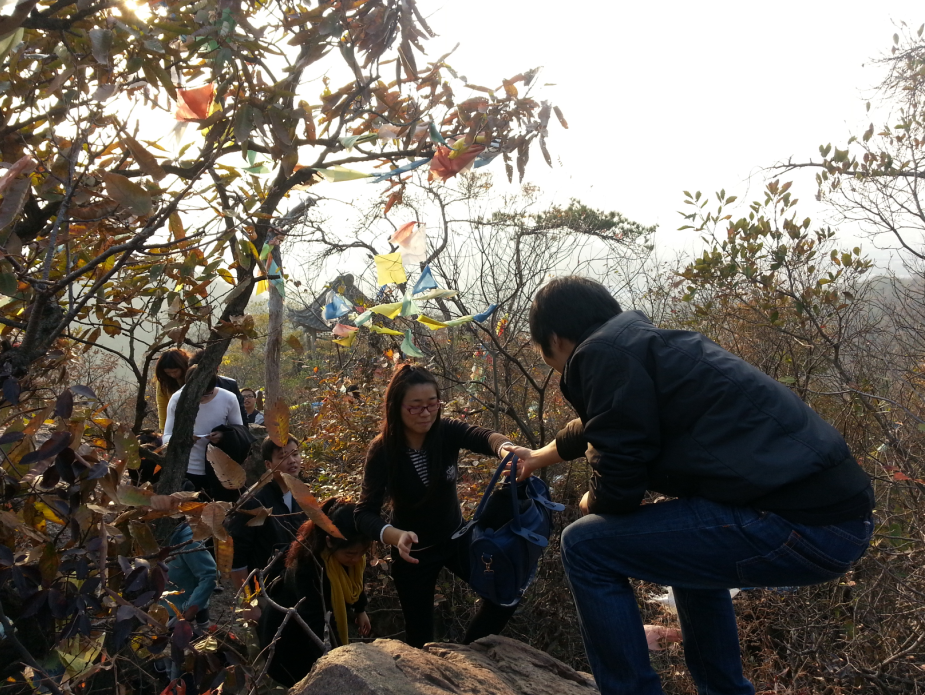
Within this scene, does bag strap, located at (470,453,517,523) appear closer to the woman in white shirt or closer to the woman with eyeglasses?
the woman with eyeglasses

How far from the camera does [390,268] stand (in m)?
2.42

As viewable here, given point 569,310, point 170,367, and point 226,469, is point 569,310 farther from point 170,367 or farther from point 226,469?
point 170,367

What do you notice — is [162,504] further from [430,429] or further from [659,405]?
[430,429]

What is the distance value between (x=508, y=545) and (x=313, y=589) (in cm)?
107

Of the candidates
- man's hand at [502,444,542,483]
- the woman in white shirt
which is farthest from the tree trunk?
man's hand at [502,444,542,483]

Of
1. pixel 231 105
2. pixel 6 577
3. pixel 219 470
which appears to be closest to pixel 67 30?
pixel 231 105

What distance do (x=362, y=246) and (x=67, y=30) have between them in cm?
447

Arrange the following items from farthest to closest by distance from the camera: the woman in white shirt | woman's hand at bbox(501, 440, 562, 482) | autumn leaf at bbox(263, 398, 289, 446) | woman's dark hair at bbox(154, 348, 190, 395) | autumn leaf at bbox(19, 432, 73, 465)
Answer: the woman in white shirt < woman's dark hair at bbox(154, 348, 190, 395) < woman's hand at bbox(501, 440, 562, 482) < autumn leaf at bbox(263, 398, 289, 446) < autumn leaf at bbox(19, 432, 73, 465)

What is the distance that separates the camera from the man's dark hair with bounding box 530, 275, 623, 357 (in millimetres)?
2158

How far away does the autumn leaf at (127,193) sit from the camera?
146 centimetres

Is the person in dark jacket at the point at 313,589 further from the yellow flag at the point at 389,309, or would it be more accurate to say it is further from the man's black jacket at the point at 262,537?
the yellow flag at the point at 389,309

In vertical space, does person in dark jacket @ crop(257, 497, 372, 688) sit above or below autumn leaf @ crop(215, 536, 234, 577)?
below

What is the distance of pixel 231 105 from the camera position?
200 centimetres

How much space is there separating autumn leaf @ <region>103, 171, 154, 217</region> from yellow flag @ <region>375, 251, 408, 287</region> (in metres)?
0.97
